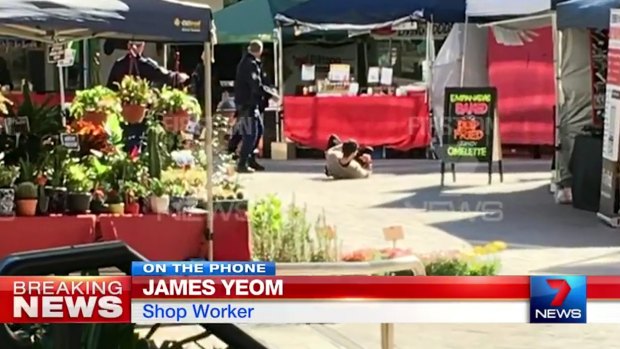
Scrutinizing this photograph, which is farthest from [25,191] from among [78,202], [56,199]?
[78,202]

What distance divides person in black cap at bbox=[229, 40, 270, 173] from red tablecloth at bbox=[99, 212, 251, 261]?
7.26 m

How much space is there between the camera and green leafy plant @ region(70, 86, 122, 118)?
28.6ft

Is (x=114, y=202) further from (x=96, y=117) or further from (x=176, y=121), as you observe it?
(x=176, y=121)

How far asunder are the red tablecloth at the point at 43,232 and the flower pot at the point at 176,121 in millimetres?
1044

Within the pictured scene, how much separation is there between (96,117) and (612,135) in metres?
4.98

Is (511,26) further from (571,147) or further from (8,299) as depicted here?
(8,299)

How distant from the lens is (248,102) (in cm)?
1589

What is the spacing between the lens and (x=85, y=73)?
64.4 feet

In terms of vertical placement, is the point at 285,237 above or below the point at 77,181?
below

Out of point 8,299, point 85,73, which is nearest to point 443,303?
point 8,299

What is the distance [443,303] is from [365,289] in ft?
0.70

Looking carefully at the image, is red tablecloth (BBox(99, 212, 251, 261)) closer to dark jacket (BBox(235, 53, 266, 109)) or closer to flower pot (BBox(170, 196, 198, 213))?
flower pot (BBox(170, 196, 198, 213))

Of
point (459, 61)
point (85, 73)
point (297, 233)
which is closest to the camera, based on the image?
point (297, 233)

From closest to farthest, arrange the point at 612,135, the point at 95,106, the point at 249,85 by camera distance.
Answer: the point at 95,106
the point at 612,135
the point at 249,85
